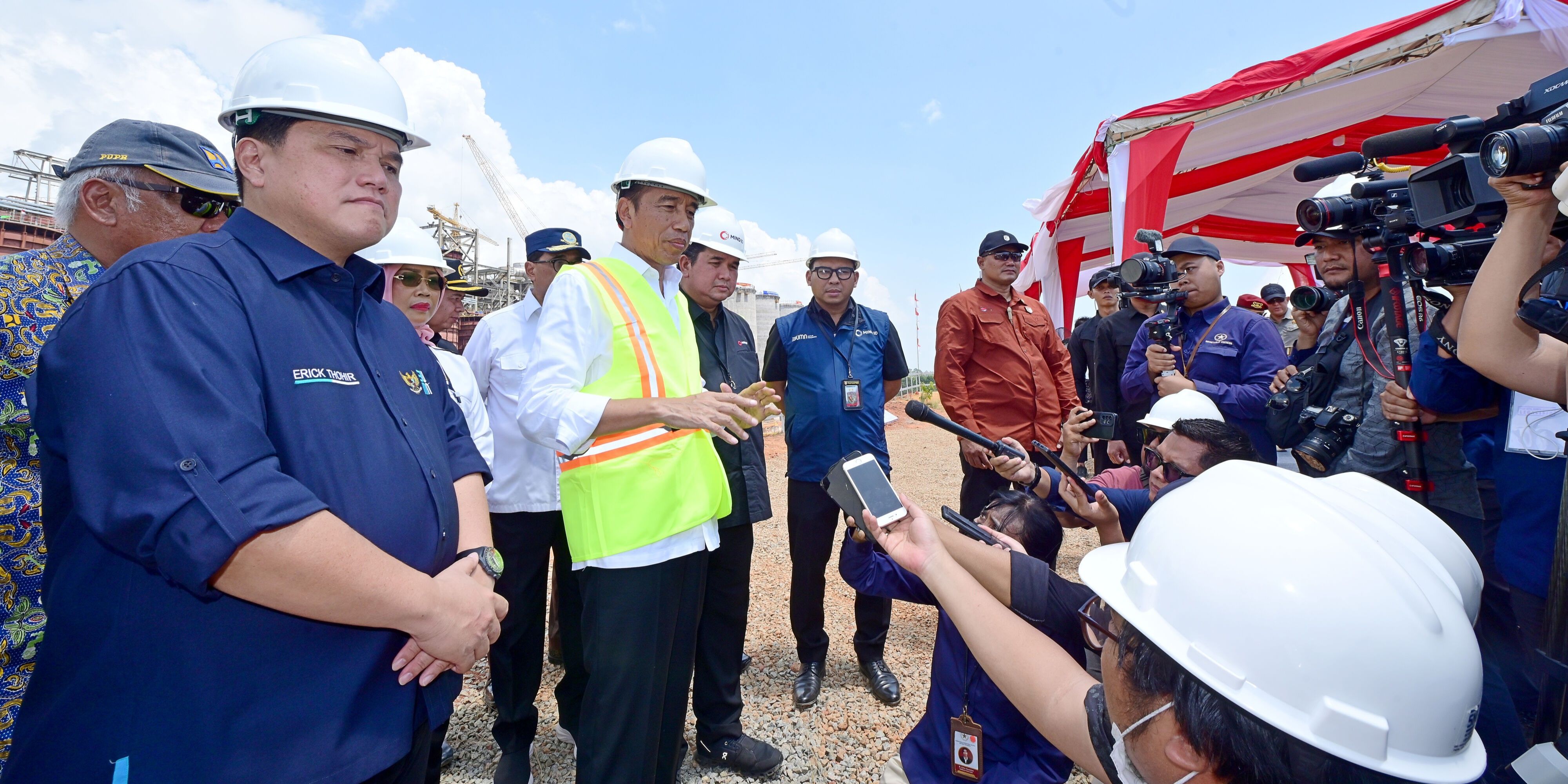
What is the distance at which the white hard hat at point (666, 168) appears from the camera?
2.29 metres

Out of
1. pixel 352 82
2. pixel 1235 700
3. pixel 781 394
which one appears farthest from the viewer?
pixel 781 394

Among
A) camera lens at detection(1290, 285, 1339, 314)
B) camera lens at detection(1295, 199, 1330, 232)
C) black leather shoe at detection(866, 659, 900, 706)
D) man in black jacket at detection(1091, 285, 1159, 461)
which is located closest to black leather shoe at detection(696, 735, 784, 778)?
black leather shoe at detection(866, 659, 900, 706)

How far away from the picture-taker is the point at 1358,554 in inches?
39.7

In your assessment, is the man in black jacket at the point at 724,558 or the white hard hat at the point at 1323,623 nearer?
the white hard hat at the point at 1323,623

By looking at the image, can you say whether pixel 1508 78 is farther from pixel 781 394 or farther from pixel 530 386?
pixel 530 386

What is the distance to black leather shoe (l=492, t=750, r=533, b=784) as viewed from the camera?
2.72 meters

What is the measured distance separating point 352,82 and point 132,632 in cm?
105

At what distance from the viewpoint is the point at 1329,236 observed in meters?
2.70

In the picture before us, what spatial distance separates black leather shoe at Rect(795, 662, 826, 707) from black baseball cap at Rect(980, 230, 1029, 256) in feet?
9.05

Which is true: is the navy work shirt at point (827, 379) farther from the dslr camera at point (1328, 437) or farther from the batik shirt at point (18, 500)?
the batik shirt at point (18, 500)

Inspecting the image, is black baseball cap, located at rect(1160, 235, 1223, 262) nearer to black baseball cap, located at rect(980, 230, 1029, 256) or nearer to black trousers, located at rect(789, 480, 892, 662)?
black baseball cap, located at rect(980, 230, 1029, 256)

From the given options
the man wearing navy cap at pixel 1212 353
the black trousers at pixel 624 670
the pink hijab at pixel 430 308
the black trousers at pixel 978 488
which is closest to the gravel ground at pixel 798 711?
the black trousers at pixel 978 488

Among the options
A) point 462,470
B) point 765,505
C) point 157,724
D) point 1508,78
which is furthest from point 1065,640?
point 1508,78

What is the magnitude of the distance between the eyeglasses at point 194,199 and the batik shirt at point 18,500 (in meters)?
0.36
